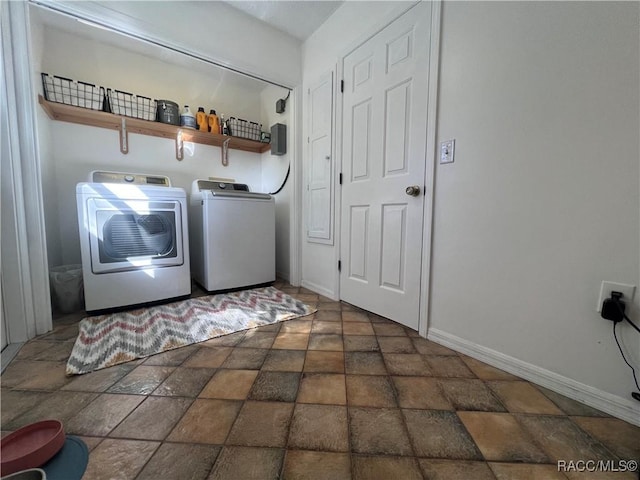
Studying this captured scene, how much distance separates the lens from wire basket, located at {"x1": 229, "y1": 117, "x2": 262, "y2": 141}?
2.72 meters

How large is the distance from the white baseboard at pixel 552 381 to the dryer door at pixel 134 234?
1.95 m

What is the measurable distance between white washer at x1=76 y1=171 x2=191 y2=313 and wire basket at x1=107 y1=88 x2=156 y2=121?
0.60 metres

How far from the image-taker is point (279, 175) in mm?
2781

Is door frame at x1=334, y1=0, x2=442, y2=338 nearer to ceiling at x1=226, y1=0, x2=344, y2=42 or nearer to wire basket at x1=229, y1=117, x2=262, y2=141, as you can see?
ceiling at x1=226, y1=0, x2=344, y2=42

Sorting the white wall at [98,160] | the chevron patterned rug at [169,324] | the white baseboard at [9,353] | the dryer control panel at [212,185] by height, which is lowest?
the white baseboard at [9,353]

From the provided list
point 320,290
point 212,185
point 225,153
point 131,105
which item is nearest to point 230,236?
point 212,185

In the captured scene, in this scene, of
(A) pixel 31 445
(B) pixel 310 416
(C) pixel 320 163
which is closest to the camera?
(A) pixel 31 445

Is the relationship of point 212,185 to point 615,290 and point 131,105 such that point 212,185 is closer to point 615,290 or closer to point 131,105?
point 131,105

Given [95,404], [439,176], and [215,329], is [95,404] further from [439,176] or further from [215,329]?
[439,176]

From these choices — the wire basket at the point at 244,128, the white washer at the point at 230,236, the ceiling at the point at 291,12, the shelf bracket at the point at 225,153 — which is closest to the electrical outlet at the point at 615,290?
the white washer at the point at 230,236

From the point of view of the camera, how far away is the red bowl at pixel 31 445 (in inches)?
25.1

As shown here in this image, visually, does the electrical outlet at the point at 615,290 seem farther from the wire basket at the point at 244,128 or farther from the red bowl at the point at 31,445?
the wire basket at the point at 244,128

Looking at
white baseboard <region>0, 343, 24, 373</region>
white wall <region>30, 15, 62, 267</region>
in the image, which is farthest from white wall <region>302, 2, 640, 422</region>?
white wall <region>30, 15, 62, 267</region>

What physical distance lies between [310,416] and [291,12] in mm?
2621
